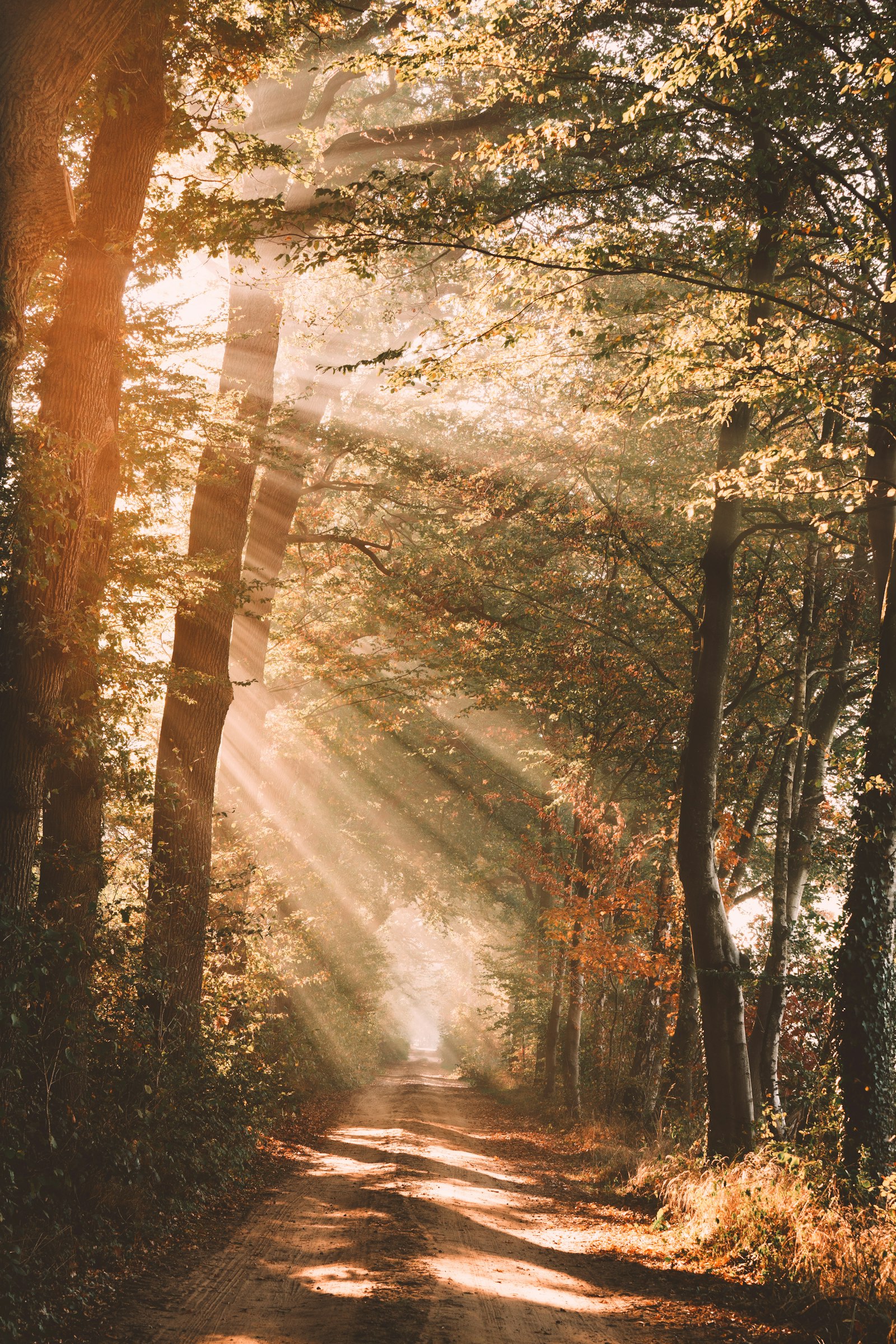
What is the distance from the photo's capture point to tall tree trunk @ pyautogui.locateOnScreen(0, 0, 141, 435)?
4641mm

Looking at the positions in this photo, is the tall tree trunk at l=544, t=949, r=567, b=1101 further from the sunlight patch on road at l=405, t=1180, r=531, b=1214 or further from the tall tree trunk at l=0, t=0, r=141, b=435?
the tall tree trunk at l=0, t=0, r=141, b=435

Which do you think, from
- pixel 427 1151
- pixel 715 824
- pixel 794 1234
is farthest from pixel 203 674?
pixel 427 1151

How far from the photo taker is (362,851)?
28938 mm

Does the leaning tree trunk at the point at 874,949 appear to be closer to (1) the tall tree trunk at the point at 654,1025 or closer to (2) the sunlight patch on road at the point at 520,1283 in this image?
(2) the sunlight patch on road at the point at 520,1283

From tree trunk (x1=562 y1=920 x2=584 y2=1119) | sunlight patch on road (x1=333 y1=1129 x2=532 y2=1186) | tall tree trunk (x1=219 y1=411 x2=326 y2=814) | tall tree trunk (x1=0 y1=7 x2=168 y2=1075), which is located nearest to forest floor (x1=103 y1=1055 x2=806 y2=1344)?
sunlight patch on road (x1=333 y1=1129 x2=532 y2=1186)

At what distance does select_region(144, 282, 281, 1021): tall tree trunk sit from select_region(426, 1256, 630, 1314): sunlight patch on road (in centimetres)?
347

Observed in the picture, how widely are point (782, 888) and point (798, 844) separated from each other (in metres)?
1.58

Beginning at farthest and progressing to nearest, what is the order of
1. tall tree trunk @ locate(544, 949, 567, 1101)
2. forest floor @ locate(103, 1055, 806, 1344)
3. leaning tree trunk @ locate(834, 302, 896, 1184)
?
1. tall tree trunk @ locate(544, 949, 567, 1101)
2. leaning tree trunk @ locate(834, 302, 896, 1184)
3. forest floor @ locate(103, 1055, 806, 1344)

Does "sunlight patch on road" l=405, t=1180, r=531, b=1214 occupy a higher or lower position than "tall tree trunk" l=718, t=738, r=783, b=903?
lower

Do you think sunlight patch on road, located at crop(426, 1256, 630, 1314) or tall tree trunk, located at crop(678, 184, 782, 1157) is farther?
tall tree trunk, located at crop(678, 184, 782, 1157)

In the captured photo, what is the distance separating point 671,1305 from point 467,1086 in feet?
103

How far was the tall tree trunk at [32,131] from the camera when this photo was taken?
15.2 feet

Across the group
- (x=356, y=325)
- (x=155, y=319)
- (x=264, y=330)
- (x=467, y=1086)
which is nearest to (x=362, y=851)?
(x=467, y=1086)

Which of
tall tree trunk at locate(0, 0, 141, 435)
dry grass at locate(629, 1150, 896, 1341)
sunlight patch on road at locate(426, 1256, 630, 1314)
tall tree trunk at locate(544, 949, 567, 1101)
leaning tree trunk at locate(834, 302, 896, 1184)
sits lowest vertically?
tall tree trunk at locate(544, 949, 567, 1101)
